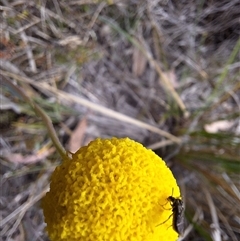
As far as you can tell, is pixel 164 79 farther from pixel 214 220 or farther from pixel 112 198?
pixel 112 198

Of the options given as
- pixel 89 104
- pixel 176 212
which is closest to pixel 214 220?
pixel 89 104

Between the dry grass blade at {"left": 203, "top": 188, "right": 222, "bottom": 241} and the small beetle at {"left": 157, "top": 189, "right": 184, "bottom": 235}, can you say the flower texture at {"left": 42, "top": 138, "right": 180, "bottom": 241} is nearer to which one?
the small beetle at {"left": 157, "top": 189, "right": 184, "bottom": 235}

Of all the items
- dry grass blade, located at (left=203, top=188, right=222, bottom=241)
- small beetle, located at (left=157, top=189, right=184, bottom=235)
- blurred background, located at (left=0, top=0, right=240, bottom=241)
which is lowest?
dry grass blade, located at (left=203, top=188, right=222, bottom=241)

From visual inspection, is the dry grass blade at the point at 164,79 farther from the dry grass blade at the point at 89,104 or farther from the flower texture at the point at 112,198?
the flower texture at the point at 112,198

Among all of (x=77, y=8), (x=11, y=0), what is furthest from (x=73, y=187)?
(x=77, y=8)

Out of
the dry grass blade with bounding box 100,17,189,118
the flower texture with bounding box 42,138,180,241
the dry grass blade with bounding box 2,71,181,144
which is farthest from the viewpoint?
the dry grass blade with bounding box 100,17,189,118

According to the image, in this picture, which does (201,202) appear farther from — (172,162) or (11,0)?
(11,0)

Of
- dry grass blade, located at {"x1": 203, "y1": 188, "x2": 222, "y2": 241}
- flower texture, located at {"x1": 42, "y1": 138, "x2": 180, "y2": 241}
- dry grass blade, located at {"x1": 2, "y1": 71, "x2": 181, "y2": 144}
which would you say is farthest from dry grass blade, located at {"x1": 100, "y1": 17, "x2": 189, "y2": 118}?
flower texture, located at {"x1": 42, "y1": 138, "x2": 180, "y2": 241}
